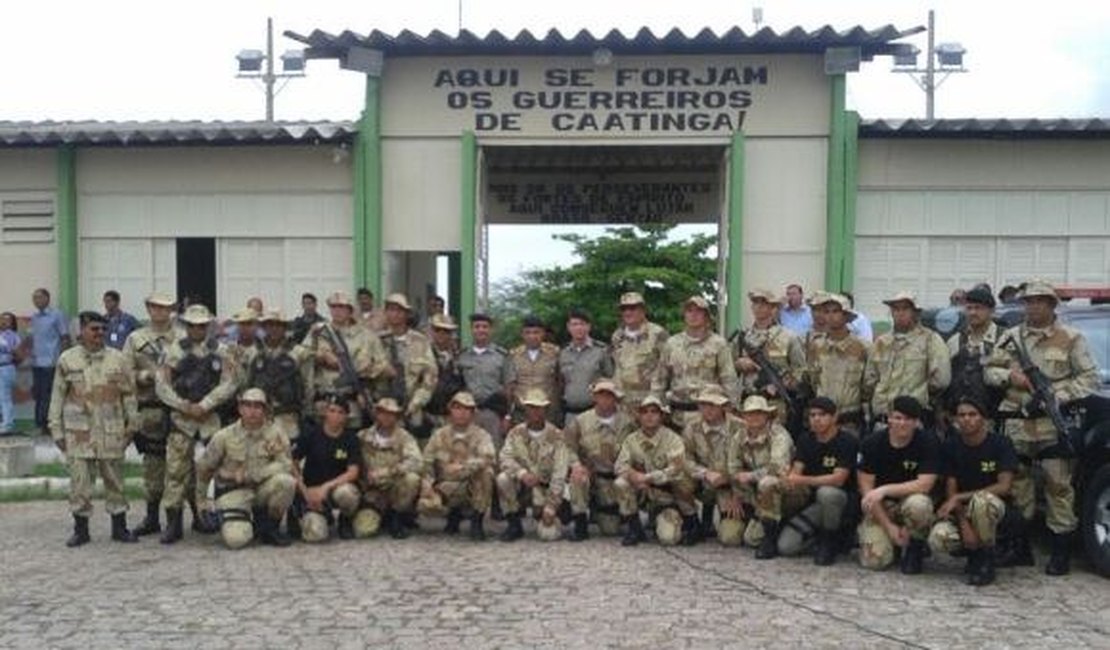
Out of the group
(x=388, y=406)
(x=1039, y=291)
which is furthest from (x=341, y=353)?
(x=1039, y=291)

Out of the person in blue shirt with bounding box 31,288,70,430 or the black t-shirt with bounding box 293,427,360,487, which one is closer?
the black t-shirt with bounding box 293,427,360,487

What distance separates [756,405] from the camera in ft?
26.0

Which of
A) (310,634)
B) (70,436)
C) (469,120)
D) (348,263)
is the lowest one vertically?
(310,634)

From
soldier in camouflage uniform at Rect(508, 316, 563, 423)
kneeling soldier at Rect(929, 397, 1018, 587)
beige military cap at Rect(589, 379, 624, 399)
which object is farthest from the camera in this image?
soldier in camouflage uniform at Rect(508, 316, 563, 423)

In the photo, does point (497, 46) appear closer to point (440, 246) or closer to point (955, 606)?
point (440, 246)

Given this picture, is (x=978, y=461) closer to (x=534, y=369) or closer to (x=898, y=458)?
(x=898, y=458)

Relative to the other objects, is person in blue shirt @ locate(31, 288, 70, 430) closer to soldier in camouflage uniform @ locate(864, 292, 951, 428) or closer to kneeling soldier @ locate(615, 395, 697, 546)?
kneeling soldier @ locate(615, 395, 697, 546)

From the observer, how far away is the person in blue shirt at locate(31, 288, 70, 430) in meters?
12.6

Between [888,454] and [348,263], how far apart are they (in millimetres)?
7244

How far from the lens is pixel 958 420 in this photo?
7215 mm

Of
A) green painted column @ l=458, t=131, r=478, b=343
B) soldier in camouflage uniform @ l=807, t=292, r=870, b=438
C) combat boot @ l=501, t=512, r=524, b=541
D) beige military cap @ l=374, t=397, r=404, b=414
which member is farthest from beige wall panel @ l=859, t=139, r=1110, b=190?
beige military cap @ l=374, t=397, r=404, b=414

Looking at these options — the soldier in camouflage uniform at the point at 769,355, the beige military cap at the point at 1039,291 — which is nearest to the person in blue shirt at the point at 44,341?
the soldier in camouflage uniform at the point at 769,355

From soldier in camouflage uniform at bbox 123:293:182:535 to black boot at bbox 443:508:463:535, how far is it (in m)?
2.12

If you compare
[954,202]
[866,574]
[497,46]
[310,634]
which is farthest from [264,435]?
[954,202]
